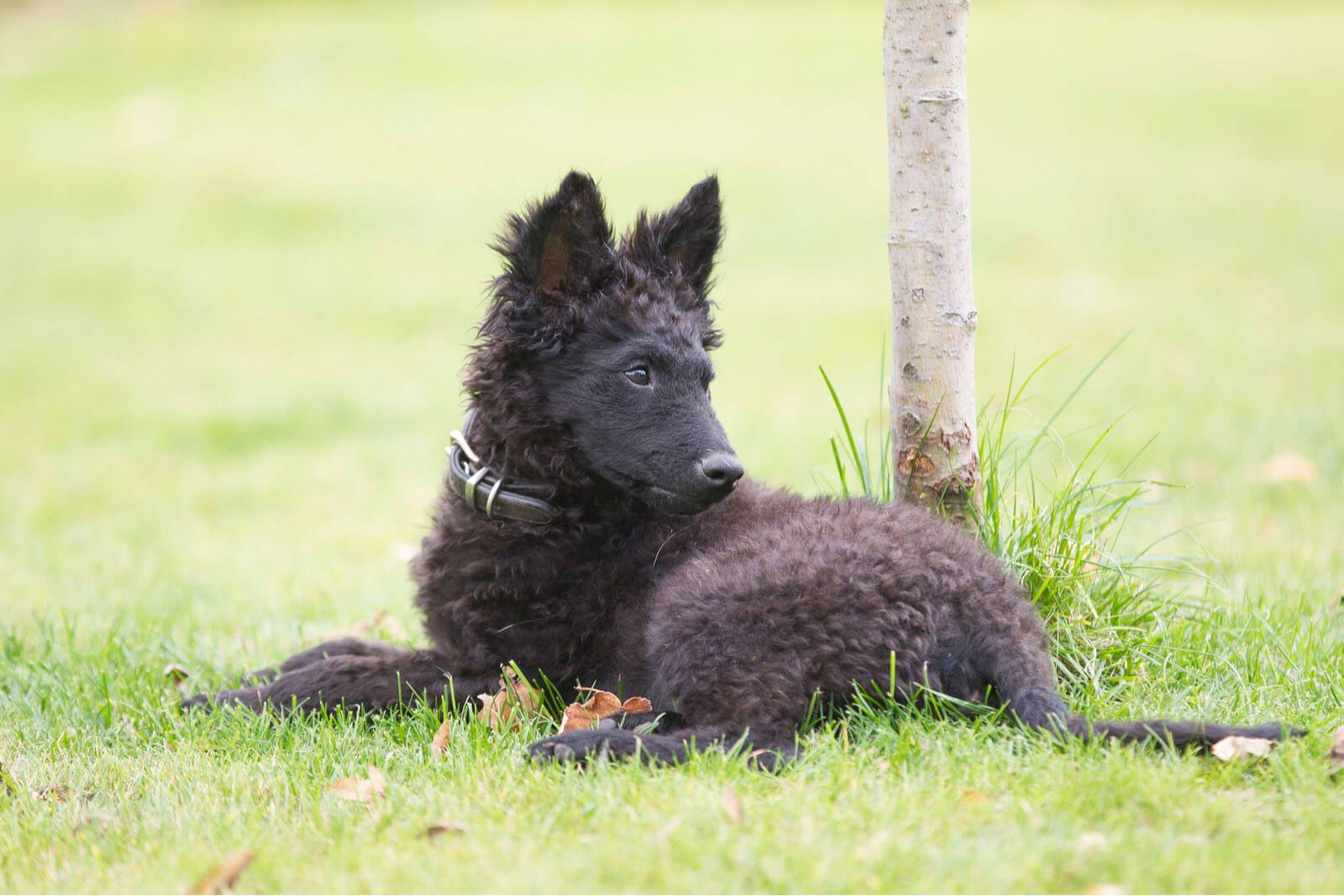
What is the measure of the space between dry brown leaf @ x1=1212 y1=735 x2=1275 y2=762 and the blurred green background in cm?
148

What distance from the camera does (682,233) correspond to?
4117 mm

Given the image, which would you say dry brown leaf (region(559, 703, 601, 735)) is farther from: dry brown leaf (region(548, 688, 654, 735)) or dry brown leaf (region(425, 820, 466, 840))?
dry brown leaf (region(425, 820, 466, 840))

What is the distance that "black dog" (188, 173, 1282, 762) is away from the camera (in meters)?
3.28

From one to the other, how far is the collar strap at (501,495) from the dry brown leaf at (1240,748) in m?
1.96

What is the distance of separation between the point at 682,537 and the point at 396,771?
3.67 feet

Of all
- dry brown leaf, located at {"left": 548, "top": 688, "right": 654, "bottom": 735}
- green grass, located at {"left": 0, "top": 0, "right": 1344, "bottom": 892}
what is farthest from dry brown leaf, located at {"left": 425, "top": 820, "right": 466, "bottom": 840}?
dry brown leaf, located at {"left": 548, "top": 688, "right": 654, "bottom": 735}

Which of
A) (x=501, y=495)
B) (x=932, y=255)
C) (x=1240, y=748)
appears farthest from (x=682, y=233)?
(x=1240, y=748)

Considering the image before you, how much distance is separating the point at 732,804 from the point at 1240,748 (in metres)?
1.26

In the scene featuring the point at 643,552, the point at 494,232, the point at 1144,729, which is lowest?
the point at 1144,729

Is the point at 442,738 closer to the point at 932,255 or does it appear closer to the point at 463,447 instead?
the point at 463,447

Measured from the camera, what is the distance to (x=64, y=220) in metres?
17.5

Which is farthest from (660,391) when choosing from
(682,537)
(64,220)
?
(64,220)

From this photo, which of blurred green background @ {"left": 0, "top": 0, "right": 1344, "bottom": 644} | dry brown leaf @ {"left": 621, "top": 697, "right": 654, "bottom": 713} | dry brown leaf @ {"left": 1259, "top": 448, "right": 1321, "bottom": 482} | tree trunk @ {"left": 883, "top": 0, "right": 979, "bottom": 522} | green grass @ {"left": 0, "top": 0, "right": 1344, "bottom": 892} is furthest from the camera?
blurred green background @ {"left": 0, "top": 0, "right": 1344, "bottom": 644}

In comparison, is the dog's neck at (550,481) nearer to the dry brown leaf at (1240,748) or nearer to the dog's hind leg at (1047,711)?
the dog's hind leg at (1047,711)
